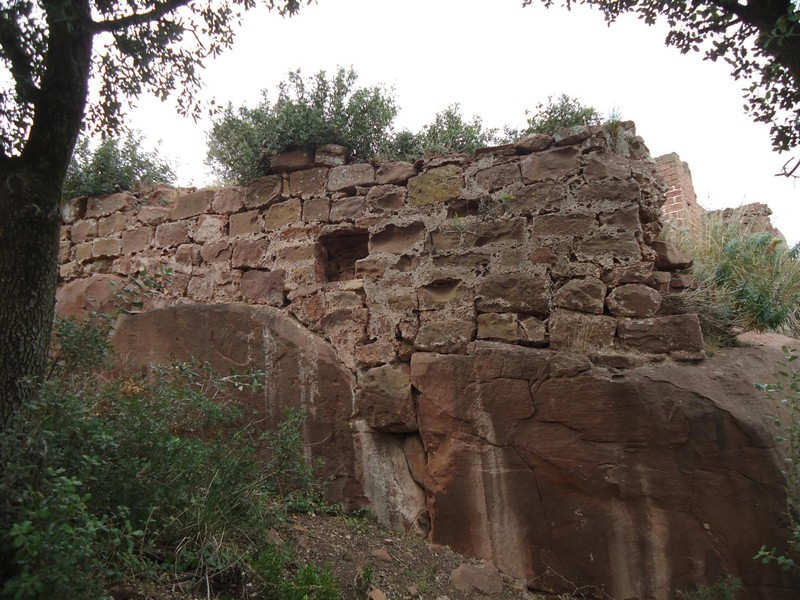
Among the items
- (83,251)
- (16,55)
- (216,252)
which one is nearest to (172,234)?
(216,252)

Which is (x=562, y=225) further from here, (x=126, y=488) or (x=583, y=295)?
(x=126, y=488)

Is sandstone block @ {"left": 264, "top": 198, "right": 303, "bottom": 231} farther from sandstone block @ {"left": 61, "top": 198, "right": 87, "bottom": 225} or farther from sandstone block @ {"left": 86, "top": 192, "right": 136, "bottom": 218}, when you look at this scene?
sandstone block @ {"left": 61, "top": 198, "right": 87, "bottom": 225}

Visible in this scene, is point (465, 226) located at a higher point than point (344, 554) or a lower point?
higher

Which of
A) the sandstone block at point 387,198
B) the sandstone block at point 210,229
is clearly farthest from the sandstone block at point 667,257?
the sandstone block at point 210,229


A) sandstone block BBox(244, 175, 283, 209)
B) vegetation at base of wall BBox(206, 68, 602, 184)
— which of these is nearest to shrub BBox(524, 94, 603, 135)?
vegetation at base of wall BBox(206, 68, 602, 184)

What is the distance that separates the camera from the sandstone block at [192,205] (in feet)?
16.5

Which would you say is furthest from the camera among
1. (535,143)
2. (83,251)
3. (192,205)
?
(83,251)

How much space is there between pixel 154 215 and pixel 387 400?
2.79 meters

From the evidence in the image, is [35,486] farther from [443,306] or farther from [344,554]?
[443,306]

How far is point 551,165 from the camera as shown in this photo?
391cm

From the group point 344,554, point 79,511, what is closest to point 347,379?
point 344,554

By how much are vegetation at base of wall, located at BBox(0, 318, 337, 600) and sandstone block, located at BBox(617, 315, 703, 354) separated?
6.66ft

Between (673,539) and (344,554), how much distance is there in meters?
1.75

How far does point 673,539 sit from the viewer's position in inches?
123
